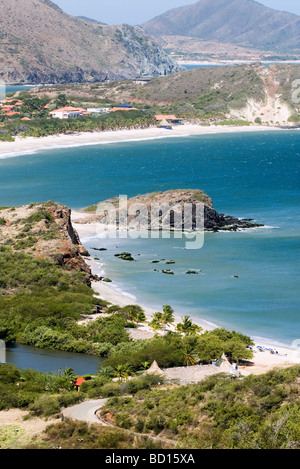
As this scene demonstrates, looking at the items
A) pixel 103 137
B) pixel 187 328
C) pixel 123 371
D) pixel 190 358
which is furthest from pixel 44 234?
pixel 103 137

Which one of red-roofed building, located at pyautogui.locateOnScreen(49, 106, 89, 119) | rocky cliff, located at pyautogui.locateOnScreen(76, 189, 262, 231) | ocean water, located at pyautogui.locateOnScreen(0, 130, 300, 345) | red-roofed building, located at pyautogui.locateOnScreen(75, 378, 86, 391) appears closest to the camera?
red-roofed building, located at pyautogui.locateOnScreen(75, 378, 86, 391)

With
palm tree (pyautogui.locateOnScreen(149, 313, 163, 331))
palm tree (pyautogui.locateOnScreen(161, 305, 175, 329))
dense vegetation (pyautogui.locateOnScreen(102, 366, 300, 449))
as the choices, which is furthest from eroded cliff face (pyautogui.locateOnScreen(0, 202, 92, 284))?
dense vegetation (pyautogui.locateOnScreen(102, 366, 300, 449))

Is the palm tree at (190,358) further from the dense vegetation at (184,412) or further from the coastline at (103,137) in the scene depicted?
the coastline at (103,137)

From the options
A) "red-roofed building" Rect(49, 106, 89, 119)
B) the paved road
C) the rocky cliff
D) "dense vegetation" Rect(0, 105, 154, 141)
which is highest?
"red-roofed building" Rect(49, 106, 89, 119)

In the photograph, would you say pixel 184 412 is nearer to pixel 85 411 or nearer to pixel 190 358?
pixel 85 411

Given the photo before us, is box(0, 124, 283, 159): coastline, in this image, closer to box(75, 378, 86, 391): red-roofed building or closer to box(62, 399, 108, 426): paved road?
box(75, 378, 86, 391): red-roofed building

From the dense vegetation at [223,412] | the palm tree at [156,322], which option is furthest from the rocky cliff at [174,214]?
the dense vegetation at [223,412]
